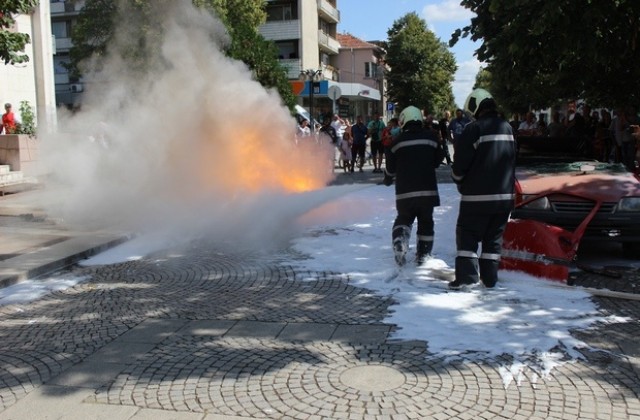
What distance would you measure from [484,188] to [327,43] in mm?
48823

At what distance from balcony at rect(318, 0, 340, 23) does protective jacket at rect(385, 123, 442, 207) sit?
45.2 metres

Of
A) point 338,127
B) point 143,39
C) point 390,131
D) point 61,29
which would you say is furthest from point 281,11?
point 143,39

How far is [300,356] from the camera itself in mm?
4156

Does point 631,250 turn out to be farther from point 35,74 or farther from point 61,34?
point 61,34

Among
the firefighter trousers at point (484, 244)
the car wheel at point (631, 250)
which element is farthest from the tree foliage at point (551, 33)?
the firefighter trousers at point (484, 244)

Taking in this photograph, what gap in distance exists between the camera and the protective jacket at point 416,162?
6312 mm

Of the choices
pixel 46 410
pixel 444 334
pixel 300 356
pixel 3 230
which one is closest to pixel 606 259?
pixel 444 334

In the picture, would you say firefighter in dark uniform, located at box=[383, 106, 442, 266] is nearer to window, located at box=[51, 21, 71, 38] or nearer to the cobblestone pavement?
the cobblestone pavement

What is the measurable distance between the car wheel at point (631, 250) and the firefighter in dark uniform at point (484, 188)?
2118 millimetres

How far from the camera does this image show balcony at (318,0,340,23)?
162ft

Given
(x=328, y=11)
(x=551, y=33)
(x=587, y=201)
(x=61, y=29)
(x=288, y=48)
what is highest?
(x=328, y=11)

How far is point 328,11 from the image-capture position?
168ft

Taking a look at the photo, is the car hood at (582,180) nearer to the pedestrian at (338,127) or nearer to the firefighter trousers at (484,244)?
the firefighter trousers at (484,244)

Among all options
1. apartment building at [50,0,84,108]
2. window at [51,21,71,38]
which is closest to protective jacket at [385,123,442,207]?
apartment building at [50,0,84,108]
